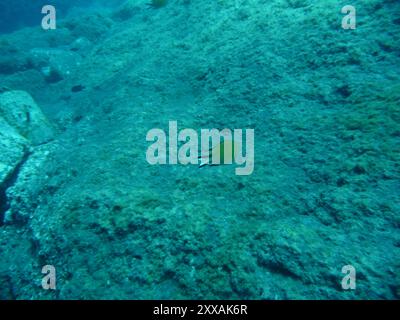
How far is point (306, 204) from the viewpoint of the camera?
2443mm

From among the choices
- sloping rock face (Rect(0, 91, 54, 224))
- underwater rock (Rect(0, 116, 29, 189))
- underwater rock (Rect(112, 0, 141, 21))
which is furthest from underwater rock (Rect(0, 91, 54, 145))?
underwater rock (Rect(112, 0, 141, 21))

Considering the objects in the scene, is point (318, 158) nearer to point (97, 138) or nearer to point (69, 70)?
point (97, 138)

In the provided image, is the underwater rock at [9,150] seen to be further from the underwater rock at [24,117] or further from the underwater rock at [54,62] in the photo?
the underwater rock at [54,62]

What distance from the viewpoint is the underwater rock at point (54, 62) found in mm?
9477

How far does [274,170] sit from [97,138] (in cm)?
258

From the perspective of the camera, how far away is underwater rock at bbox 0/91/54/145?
5.31m

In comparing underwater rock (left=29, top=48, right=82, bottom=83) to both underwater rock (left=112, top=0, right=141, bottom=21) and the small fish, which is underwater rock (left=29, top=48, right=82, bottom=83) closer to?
underwater rock (left=112, top=0, right=141, bottom=21)

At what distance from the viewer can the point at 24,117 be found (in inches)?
217

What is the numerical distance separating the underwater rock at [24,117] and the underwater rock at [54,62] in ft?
13.3

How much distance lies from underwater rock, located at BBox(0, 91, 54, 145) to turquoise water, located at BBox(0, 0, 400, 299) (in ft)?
0.18

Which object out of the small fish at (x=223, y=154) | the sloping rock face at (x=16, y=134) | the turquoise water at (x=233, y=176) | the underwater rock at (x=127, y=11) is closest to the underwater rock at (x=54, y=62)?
the underwater rock at (x=127, y=11)

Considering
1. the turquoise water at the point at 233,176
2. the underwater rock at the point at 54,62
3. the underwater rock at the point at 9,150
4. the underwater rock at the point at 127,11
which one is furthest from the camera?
the underwater rock at the point at 127,11
